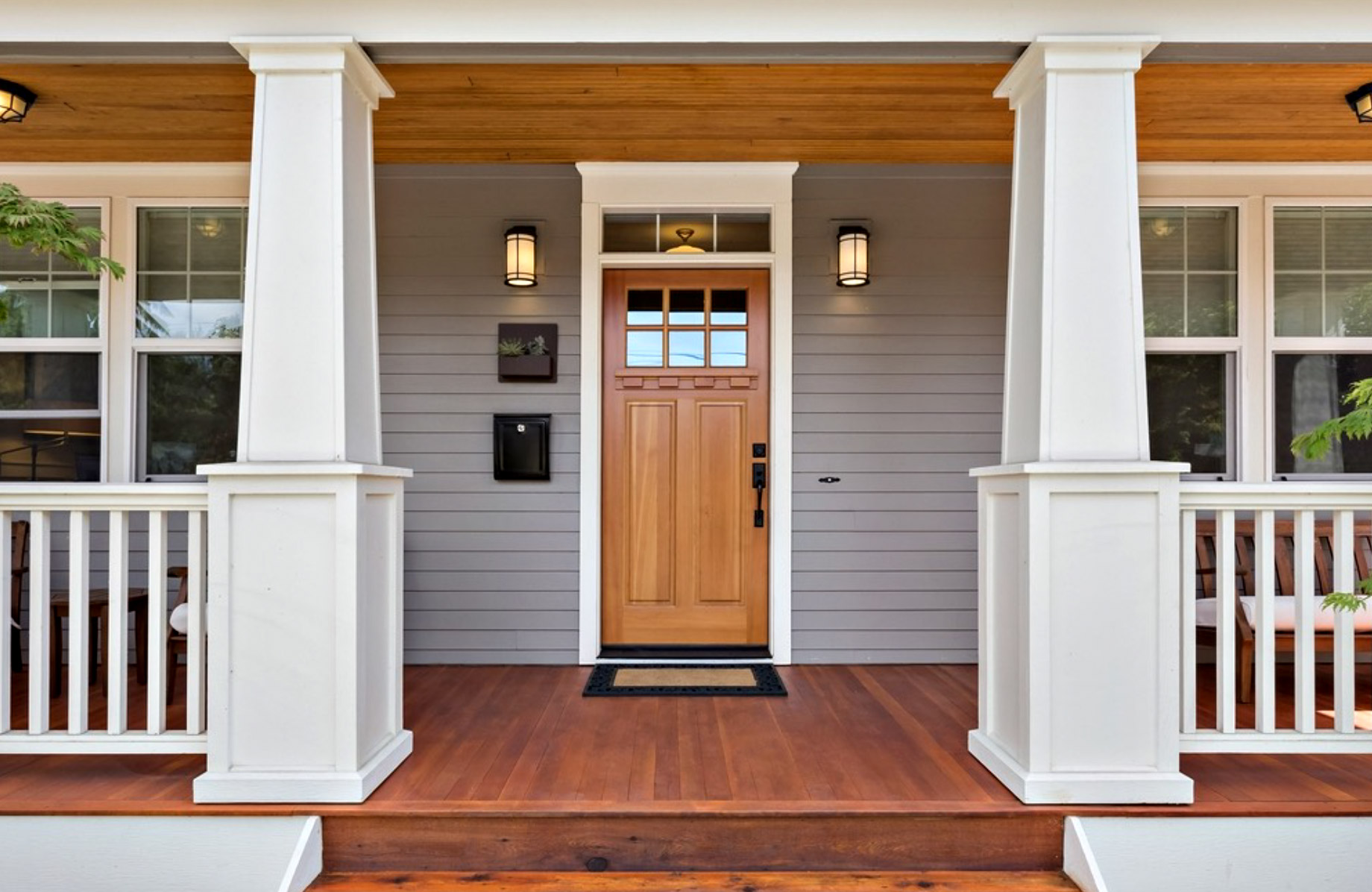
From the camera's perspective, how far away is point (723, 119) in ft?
11.8

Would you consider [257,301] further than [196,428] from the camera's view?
No

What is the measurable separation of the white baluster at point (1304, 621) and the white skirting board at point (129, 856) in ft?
9.99

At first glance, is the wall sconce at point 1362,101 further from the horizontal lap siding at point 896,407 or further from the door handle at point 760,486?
the door handle at point 760,486

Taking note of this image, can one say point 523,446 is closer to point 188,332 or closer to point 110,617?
point 188,332

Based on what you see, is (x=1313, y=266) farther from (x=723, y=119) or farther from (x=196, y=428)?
(x=196, y=428)

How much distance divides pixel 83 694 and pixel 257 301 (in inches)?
54.2

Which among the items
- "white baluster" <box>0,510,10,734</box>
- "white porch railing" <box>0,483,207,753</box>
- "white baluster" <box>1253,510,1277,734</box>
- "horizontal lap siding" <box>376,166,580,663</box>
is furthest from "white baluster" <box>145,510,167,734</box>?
"white baluster" <box>1253,510,1277,734</box>

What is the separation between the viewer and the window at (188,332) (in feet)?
13.7

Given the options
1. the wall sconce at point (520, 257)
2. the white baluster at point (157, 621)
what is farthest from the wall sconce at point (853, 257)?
the white baluster at point (157, 621)

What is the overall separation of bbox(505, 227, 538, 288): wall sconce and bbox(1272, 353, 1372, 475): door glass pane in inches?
150

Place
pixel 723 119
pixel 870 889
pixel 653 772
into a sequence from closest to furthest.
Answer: pixel 870 889 < pixel 653 772 < pixel 723 119

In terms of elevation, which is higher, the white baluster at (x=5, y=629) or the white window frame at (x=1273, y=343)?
the white window frame at (x=1273, y=343)

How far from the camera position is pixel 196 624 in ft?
8.38

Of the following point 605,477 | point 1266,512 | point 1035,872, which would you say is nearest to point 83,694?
point 605,477
